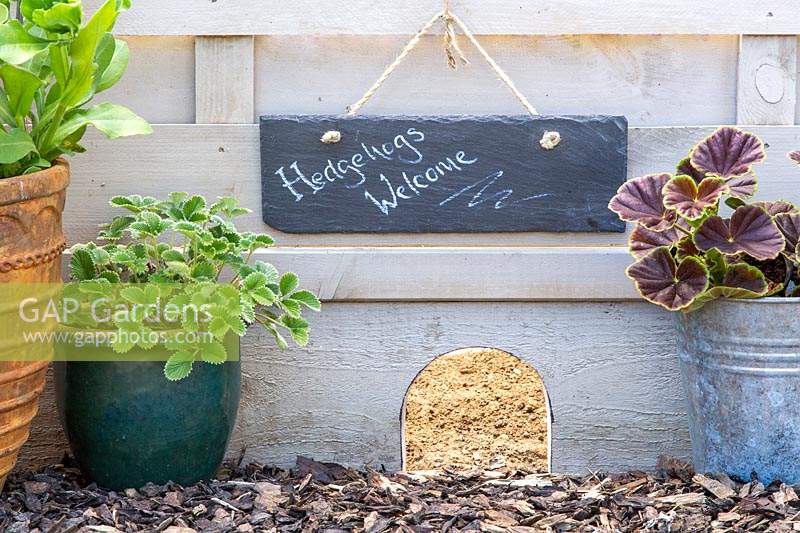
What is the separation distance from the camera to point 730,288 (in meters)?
2.30

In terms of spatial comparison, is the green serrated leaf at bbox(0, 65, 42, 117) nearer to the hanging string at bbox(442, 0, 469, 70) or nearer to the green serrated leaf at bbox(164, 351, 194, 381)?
the green serrated leaf at bbox(164, 351, 194, 381)

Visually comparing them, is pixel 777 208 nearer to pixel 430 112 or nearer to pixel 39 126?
pixel 430 112

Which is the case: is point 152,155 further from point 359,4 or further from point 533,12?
point 533,12

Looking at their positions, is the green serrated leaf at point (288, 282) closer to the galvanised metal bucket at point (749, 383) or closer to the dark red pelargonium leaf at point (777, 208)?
the galvanised metal bucket at point (749, 383)

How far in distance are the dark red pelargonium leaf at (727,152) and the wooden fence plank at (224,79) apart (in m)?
1.10

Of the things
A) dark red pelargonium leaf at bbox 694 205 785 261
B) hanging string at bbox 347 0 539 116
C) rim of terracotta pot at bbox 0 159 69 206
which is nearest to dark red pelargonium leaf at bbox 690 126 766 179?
dark red pelargonium leaf at bbox 694 205 785 261

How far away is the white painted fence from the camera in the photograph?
8.53 feet

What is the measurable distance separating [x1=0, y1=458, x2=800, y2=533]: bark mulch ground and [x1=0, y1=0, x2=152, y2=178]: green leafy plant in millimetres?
752

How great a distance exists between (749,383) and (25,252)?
160cm

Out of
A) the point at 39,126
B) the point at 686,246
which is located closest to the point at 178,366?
the point at 39,126

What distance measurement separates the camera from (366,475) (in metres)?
2.65

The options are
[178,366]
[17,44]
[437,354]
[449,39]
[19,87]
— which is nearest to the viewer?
[17,44]

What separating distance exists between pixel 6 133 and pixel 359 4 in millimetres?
927

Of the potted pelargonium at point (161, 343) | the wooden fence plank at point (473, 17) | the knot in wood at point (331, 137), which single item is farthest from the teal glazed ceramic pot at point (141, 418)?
the wooden fence plank at point (473, 17)
